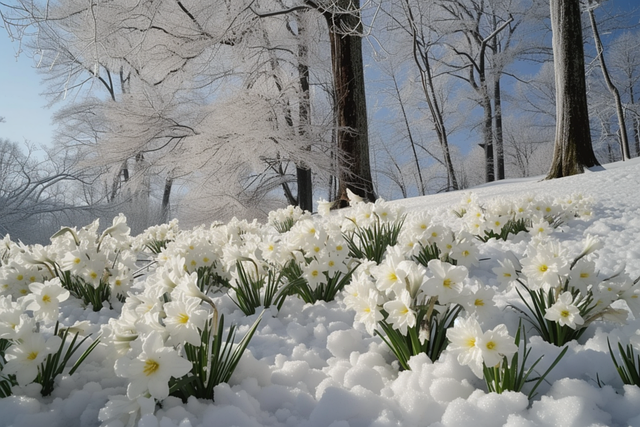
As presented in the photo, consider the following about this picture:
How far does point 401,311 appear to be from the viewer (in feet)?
3.50

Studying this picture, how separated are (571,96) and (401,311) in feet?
19.6

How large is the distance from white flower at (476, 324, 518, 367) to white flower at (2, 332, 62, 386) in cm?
119

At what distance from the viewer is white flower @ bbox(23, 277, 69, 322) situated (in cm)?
114

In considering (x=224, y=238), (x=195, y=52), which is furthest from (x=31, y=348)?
(x=195, y=52)

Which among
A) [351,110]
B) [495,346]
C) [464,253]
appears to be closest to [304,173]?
[351,110]

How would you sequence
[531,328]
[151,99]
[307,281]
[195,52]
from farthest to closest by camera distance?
[151,99], [195,52], [307,281], [531,328]

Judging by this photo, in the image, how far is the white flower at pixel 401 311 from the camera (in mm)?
1039

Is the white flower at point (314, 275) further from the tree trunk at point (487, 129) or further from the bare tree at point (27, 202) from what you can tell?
→ the tree trunk at point (487, 129)

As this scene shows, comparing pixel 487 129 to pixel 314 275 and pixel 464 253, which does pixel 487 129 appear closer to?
pixel 464 253

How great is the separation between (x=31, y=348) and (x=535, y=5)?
1726 cm

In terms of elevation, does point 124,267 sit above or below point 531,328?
above

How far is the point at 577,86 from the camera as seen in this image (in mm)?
5352

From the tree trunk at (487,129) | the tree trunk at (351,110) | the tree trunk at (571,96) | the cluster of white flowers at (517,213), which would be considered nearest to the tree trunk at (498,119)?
the tree trunk at (487,129)

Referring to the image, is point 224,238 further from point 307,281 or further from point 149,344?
point 149,344
